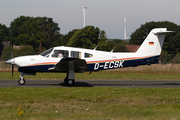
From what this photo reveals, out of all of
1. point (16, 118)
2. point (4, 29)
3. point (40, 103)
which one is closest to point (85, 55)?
point (40, 103)

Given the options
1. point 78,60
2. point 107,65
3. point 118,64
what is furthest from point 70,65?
point 118,64

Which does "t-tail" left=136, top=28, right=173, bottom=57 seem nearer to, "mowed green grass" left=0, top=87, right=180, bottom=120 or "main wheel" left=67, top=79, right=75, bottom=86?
"main wheel" left=67, top=79, right=75, bottom=86

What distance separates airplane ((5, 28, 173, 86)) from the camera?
13031 mm

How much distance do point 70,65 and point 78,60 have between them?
0.66m

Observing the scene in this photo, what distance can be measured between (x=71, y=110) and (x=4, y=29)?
8670 centimetres

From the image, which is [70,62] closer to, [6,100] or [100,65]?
[100,65]

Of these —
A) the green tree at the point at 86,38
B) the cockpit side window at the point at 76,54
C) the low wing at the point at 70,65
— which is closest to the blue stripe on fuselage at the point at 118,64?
the low wing at the point at 70,65

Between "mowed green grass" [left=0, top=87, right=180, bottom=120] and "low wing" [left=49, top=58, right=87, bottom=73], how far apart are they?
3037 mm

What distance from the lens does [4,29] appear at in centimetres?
8681

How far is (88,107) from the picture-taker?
755 cm

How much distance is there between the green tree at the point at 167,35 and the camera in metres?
71.8

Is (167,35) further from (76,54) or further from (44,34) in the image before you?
(76,54)

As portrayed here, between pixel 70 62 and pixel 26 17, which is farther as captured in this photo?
pixel 26 17

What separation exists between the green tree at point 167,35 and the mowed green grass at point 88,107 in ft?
216
